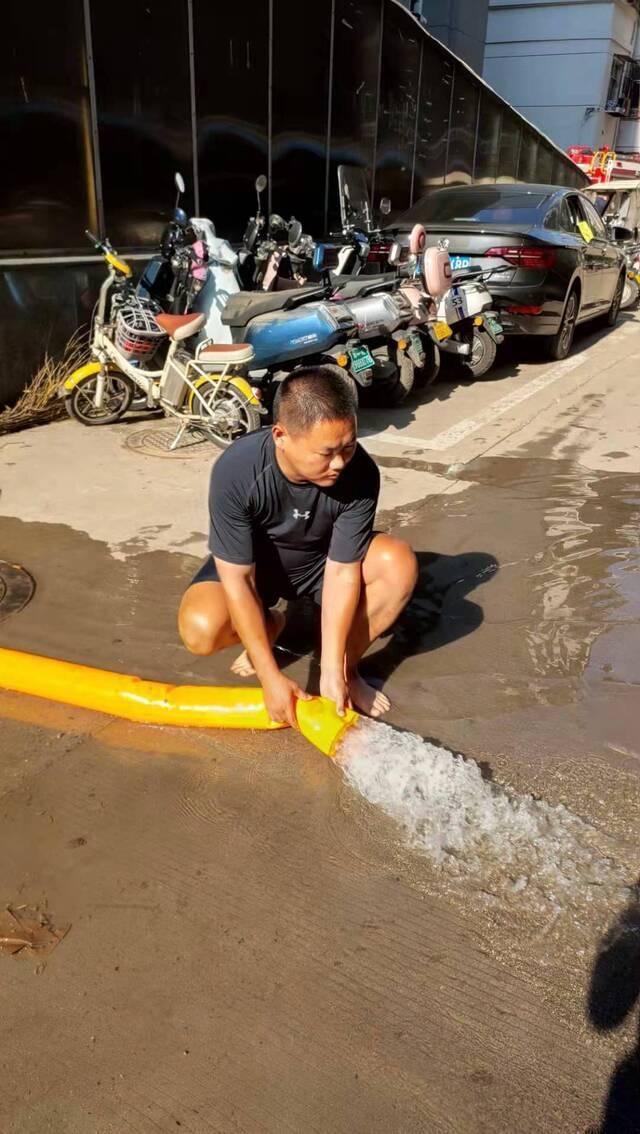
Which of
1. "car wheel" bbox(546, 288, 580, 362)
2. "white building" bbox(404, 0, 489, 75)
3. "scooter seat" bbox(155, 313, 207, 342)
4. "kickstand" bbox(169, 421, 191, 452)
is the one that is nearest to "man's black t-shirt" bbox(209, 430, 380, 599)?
"kickstand" bbox(169, 421, 191, 452)

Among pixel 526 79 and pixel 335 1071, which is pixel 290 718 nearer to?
pixel 335 1071

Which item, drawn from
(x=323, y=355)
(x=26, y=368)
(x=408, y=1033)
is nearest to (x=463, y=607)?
(x=408, y=1033)

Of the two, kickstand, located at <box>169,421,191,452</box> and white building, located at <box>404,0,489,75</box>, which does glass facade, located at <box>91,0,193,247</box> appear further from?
white building, located at <box>404,0,489,75</box>

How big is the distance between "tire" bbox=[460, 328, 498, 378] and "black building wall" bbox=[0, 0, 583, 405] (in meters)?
3.01

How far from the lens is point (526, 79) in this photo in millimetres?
35500

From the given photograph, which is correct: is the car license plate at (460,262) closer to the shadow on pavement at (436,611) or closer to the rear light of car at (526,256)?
the rear light of car at (526,256)

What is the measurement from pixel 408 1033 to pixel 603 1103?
1.39 feet

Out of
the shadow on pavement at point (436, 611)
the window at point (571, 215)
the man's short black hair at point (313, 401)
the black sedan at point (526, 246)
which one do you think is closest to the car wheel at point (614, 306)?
the black sedan at point (526, 246)

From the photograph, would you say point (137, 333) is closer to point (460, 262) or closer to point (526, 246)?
point (460, 262)

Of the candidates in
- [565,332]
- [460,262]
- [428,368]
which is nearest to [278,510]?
[428,368]

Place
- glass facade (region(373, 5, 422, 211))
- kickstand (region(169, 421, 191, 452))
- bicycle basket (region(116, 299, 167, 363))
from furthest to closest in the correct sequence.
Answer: glass facade (region(373, 5, 422, 211)) → bicycle basket (region(116, 299, 167, 363)) → kickstand (region(169, 421, 191, 452))

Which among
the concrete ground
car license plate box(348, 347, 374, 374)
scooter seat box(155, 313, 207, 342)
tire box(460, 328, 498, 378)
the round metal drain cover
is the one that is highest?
scooter seat box(155, 313, 207, 342)

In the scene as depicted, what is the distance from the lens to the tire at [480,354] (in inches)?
340

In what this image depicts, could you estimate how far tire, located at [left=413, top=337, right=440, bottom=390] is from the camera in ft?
25.8
